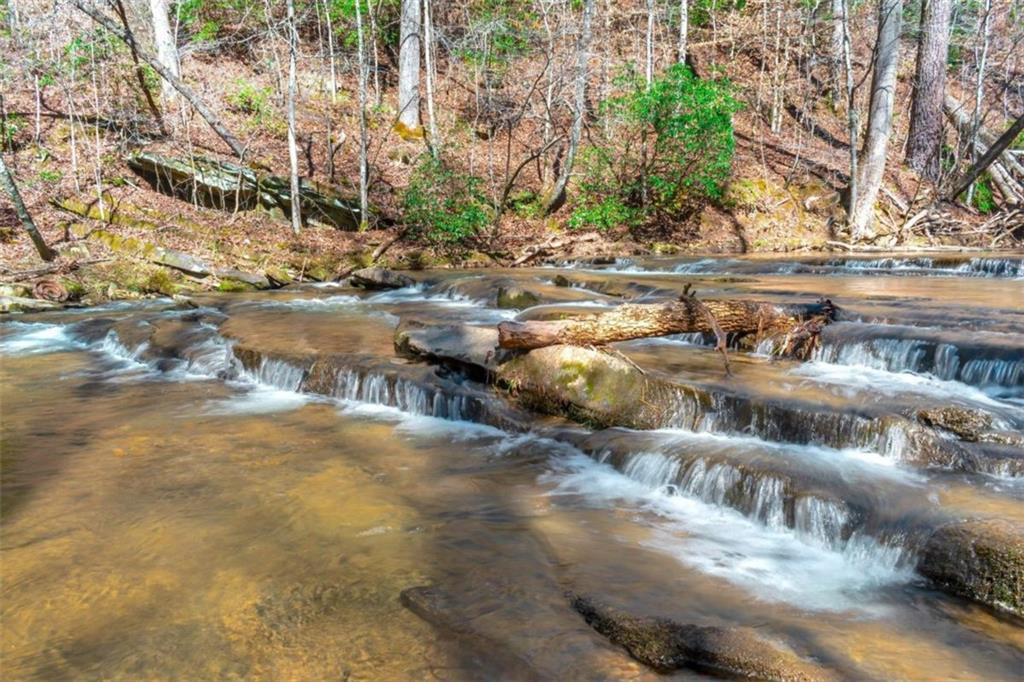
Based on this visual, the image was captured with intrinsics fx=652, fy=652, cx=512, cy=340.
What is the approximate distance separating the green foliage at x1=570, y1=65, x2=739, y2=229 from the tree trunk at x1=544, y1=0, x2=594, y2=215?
27.9 inches

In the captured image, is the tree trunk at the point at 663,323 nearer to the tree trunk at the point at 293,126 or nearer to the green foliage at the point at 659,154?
the tree trunk at the point at 293,126

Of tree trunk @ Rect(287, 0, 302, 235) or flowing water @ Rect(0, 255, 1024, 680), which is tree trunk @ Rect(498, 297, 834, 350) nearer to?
flowing water @ Rect(0, 255, 1024, 680)

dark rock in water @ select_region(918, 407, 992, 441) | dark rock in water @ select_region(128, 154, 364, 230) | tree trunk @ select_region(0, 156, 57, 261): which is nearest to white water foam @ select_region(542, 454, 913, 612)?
dark rock in water @ select_region(918, 407, 992, 441)

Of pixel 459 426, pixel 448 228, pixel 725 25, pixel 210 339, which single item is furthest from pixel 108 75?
pixel 725 25

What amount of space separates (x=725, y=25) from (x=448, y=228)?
15977mm

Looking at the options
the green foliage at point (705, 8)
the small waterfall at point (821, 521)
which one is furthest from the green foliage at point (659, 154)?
the small waterfall at point (821, 521)

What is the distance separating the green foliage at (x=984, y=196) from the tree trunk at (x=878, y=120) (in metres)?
4.32

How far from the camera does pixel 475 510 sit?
4.38 meters

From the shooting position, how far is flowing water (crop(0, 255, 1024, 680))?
2891 mm

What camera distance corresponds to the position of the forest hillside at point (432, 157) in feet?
48.1

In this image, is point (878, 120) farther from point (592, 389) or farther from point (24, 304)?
point (24, 304)

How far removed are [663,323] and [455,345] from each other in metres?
2.19

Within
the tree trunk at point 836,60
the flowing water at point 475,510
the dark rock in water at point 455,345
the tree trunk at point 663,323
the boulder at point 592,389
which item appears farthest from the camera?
the tree trunk at point 836,60

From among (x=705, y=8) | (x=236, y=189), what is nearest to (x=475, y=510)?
(x=236, y=189)
